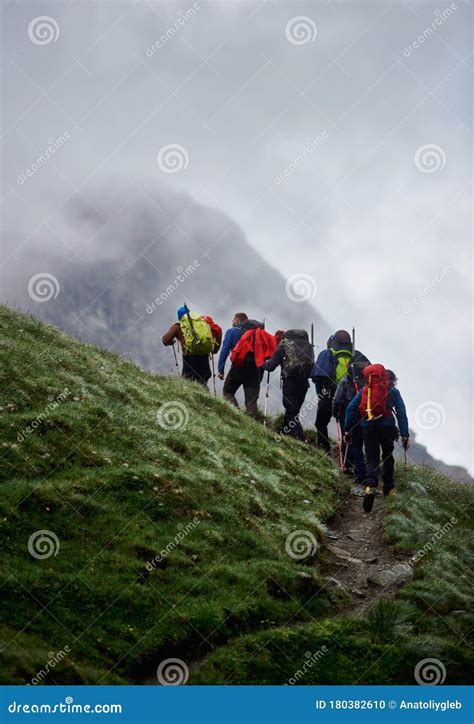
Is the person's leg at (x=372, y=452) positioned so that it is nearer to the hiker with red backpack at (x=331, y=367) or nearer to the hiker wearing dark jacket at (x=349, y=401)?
the hiker wearing dark jacket at (x=349, y=401)

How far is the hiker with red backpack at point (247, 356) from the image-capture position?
24.5 m

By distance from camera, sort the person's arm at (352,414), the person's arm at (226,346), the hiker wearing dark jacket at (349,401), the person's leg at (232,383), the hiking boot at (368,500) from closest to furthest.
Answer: the hiking boot at (368,500) → the person's arm at (352,414) → the hiker wearing dark jacket at (349,401) → the person's arm at (226,346) → the person's leg at (232,383)

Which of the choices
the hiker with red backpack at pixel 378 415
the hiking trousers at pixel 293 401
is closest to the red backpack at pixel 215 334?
the hiking trousers at pixel 293 401

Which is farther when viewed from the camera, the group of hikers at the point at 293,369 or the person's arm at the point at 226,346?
the person's arm at the point at 226,346

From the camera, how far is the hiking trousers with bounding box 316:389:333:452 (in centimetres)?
2295

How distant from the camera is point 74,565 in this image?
11750 millimetres

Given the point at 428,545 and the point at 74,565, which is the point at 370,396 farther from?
the point at 74,565

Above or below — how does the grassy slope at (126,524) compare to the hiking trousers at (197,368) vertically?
below

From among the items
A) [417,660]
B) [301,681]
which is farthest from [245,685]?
[417,660]

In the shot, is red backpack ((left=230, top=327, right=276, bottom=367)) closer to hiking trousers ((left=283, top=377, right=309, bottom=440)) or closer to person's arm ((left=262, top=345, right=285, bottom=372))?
person's arm ((left=262, top=345, right=285, bottom=372))

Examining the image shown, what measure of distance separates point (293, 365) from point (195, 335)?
310cm

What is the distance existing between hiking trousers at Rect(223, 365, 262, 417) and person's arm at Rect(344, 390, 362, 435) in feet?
18.6

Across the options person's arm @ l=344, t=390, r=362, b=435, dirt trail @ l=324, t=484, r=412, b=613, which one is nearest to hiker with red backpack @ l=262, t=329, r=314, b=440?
person's arm @ l=344, t=390, r=362, b=435

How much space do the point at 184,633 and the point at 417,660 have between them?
3.31m
